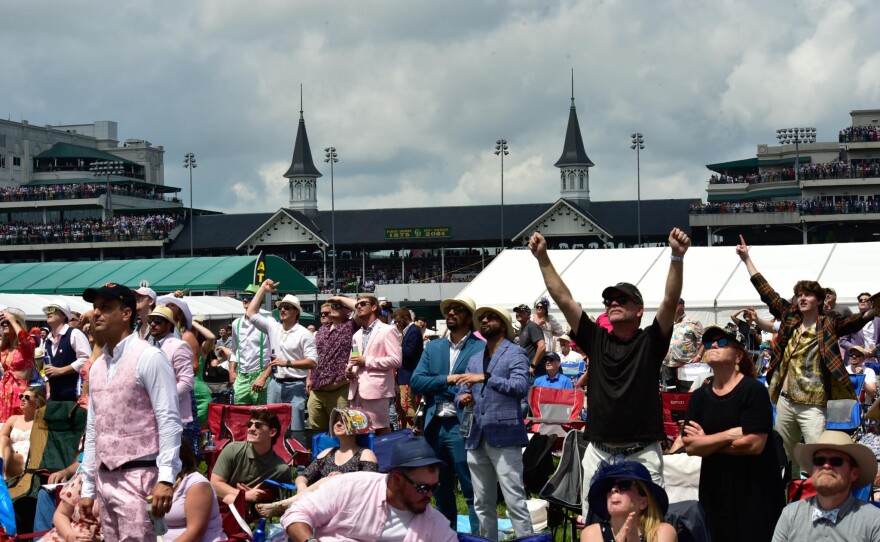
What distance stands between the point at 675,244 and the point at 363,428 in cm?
267

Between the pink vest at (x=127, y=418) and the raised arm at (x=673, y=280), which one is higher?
the raised arm at (x=673, y=280)

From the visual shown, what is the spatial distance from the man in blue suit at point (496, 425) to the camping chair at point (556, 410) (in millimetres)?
2373

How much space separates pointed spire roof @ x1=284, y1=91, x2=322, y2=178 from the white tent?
84736mm

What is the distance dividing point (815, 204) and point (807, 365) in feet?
219

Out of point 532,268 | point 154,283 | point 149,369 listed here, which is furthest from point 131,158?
point 149,369

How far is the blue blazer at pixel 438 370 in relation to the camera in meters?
7.26

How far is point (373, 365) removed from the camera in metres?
9.20

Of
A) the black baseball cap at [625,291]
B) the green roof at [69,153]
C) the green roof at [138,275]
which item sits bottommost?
the black baseball cap at [625,291]

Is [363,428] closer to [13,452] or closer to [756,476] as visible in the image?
[756,476]

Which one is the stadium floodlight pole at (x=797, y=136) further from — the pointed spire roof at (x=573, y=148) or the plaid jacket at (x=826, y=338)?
the plaid jacket at (x=826, y=338)

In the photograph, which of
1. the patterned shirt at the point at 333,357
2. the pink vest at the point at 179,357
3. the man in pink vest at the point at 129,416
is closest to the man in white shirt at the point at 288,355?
the patterned shirt at the point at 333,357

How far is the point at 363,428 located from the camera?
7102 millimetres

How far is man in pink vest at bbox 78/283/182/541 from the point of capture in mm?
5191

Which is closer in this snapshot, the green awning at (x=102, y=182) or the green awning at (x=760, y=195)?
the green awning at (x=760, y=195)
